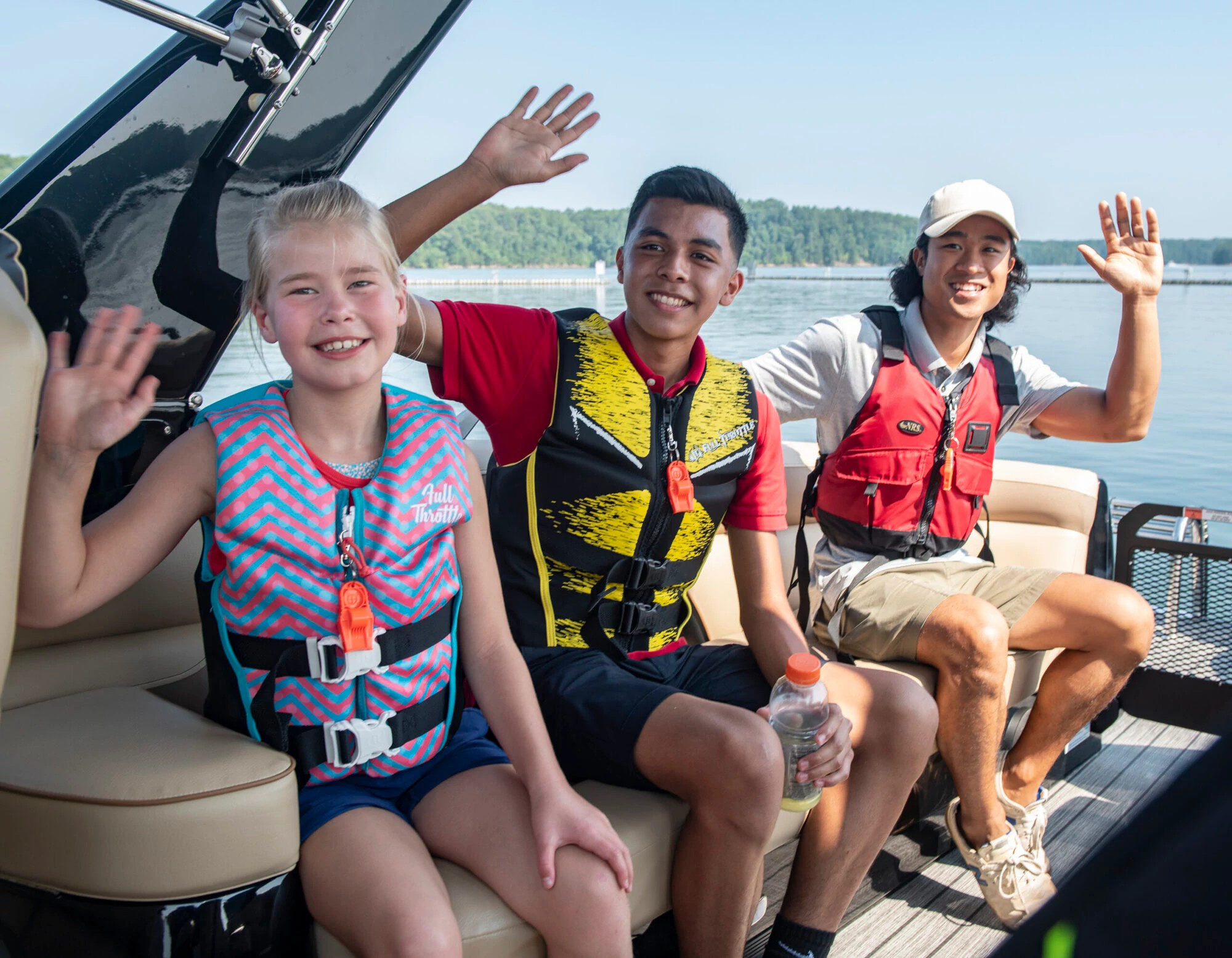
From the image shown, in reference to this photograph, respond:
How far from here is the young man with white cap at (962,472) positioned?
2.30m

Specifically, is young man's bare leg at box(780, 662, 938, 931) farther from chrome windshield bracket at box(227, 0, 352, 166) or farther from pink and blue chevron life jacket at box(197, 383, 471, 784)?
chrome windshield bracket at box(227, 0, 352, 166)

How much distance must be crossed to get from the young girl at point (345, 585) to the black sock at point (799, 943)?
0.53 metres

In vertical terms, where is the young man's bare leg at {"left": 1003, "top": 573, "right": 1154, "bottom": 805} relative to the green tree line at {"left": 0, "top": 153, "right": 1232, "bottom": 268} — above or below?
below

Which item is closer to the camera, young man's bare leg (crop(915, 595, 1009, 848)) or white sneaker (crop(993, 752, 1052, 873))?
young man's bare leg (crop(915, 595, 1009, 848))

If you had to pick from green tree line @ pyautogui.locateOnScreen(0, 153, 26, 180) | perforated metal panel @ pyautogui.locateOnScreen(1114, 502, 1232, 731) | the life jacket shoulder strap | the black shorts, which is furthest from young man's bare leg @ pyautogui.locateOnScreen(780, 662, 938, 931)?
green tree line @ pyautogui.locateOnScreen(0, 153, 26, 180)

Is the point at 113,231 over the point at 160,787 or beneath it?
over

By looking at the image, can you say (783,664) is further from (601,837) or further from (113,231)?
(113,231)

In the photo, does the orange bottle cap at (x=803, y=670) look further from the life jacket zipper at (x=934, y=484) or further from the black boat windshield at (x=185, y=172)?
the black boat windshield at (x=185, y=172)

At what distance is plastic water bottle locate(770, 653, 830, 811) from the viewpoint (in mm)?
1710

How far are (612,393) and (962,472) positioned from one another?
1.12 meters

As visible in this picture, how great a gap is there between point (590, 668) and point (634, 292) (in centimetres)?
76

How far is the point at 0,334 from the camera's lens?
1060mm

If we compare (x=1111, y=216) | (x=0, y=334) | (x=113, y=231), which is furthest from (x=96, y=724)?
(x=1111, y=216)

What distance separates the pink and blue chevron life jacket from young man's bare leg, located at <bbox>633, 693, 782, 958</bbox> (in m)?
0.39
